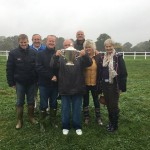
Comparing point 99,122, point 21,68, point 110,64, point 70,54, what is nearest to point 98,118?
point 99,122

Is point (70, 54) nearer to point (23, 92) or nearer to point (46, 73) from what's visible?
point (46, 73)

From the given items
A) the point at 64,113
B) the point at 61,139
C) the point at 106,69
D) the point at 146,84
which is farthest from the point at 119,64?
the point at 146,84

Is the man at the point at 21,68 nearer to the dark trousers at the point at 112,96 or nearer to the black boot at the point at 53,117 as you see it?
the black boot at the point at 53,117

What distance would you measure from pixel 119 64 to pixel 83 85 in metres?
0.88

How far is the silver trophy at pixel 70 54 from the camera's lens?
6.23 m

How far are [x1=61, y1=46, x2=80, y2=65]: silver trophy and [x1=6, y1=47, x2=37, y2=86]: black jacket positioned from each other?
1062mm

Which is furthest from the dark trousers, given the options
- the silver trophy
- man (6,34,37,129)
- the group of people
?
man (6,34,37,129)

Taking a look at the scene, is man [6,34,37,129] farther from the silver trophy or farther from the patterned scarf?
the patterned scarf

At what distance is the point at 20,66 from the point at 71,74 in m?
1.30

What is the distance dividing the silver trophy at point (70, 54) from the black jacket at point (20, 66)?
3.48 feet

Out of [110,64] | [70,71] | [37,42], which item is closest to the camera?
[70,71]

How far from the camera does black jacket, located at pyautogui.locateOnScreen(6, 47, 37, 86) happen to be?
6949 millimetres

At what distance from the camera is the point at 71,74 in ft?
20.9

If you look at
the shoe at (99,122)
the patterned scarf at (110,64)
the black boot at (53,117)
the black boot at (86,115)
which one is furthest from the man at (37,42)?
the shoe at (99,122)
